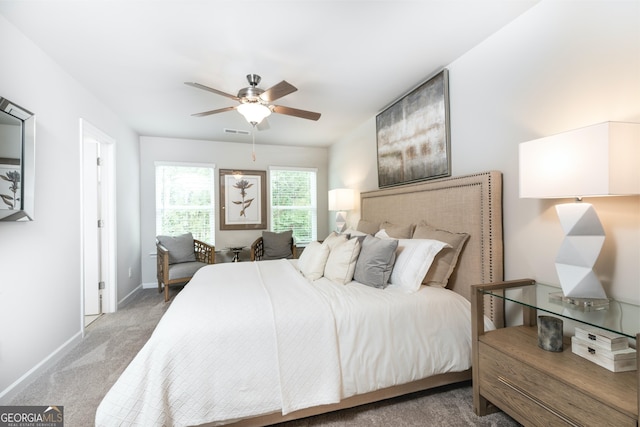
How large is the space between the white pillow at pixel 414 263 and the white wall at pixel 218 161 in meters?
3.44

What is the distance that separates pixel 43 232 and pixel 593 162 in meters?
3.61

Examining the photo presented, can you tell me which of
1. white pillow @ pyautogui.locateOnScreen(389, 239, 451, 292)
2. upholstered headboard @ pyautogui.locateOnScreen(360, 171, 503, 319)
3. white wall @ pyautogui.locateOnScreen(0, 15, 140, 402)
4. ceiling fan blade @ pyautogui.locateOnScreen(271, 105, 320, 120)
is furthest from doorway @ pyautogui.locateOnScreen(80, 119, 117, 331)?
upholstered headboard @ pyautogui.locateOnScreen(360, 171, 503, 319)

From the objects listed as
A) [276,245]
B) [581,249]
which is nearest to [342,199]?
[276,245]

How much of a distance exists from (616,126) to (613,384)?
3.58 feet

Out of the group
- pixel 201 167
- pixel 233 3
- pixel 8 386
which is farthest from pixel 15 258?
pixel 201 167

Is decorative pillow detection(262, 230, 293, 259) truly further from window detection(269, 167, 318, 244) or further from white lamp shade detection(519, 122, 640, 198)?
white lamp shade detection(519, 122, 640, 198)

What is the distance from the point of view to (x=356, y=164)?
14.1 feet

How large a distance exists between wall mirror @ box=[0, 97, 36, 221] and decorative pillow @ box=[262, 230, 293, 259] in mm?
3046

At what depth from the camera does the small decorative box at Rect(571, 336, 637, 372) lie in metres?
1.21

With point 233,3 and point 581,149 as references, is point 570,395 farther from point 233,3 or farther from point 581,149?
point 233,3

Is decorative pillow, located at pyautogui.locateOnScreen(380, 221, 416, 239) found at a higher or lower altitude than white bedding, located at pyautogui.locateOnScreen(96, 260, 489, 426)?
higher

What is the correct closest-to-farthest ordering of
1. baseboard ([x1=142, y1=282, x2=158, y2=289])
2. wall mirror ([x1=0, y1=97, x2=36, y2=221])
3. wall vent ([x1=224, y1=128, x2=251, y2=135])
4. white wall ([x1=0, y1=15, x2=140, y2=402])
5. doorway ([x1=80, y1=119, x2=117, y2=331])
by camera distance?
wall mirror ([x1=0, y1=97, x2=36, y2=221]) < white wall ([x1=0, y1=15, x2=140, y2=402]) < doorway ([x1=80, y1=119, x2=117, y2=331]) < wall vent ([x1=224, y1=128, x2=251, y2=135]) < baseboard ([x1=142, y1=282, x2=158, y2=289])

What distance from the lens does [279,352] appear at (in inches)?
58.9

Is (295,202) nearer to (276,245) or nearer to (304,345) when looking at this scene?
(276,245)
